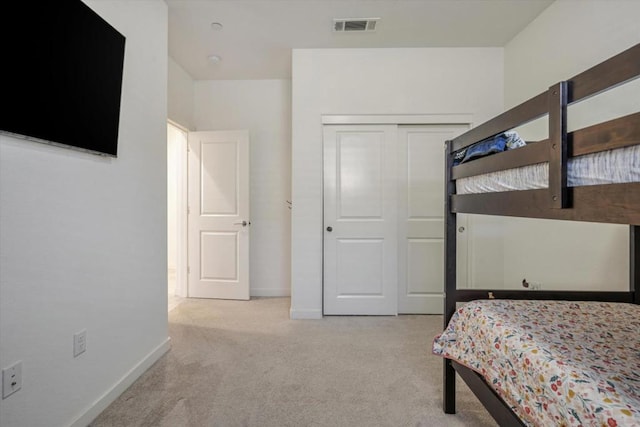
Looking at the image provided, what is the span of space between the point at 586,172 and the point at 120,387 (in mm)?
2366

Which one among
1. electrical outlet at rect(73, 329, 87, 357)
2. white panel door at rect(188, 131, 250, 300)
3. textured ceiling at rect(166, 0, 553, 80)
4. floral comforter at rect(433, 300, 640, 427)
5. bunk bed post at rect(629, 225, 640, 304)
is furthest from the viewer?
white panel door at rect(188, 131, 250, 300)

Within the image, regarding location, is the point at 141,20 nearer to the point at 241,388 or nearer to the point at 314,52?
the point at 314,52

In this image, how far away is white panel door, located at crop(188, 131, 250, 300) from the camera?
358 centimetres

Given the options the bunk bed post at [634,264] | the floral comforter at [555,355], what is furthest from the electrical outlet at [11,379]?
the bunk bed post at [634,264]

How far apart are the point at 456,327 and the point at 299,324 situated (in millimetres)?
1667

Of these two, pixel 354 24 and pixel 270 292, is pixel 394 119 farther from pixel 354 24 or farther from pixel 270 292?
pixel 270 292

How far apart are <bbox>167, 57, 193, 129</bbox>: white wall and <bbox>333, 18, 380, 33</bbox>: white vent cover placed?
5.73 ft

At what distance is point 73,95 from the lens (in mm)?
1412

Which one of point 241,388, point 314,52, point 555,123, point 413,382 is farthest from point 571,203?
point 314,52

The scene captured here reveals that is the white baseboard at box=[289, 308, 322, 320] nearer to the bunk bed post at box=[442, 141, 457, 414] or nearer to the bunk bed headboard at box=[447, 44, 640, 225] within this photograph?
the bunk bed post at box=[442, 141, 457, 414]

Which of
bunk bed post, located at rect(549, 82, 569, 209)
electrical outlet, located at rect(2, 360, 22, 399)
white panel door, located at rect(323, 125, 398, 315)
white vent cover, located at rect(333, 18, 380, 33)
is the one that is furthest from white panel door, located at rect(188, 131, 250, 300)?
bunk bed post, located at rect(549, 82, 569, 209)

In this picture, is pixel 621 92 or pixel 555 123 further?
pixel 621 92

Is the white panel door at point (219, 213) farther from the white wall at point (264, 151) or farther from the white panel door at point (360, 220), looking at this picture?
the white panel door at point (360, 220)

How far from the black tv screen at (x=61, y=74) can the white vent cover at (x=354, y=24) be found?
5.45ft
